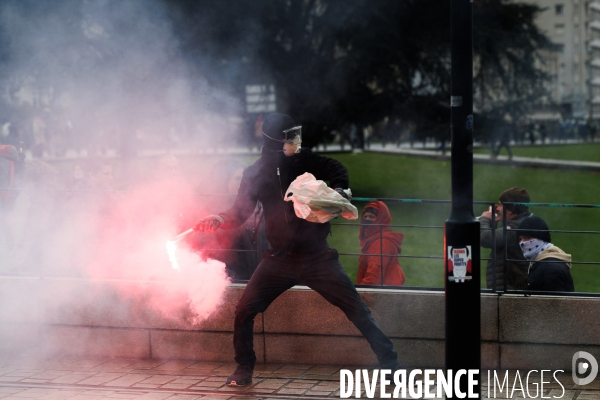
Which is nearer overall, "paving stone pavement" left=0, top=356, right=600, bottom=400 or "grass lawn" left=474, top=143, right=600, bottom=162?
"paving stone pavement" left=0, top=356, right=600, bottom=400

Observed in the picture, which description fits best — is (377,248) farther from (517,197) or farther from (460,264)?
(460,264)

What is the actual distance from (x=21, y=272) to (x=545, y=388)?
175 inches

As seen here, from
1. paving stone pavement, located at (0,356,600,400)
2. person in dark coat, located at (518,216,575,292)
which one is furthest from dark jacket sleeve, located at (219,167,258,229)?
person in dark coat, located at (518,216,575,292)

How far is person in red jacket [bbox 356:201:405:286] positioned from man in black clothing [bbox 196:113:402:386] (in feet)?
4.43

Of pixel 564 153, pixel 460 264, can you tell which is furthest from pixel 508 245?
pixel 564 153

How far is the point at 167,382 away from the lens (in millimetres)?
6016

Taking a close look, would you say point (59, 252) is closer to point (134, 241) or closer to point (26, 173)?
point (134, 241)

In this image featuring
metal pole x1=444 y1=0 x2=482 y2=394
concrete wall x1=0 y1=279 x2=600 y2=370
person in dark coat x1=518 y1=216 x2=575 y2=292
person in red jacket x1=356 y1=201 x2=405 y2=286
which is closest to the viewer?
metal pole x1=444 y1=0 x2=482 y2=394

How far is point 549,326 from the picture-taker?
19.4 ft

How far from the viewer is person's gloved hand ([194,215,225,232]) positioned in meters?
5.62

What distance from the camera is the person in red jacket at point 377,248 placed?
691 cm

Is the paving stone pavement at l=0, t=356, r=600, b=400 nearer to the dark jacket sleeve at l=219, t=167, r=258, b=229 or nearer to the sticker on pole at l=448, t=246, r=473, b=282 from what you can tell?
the dark jacket sleeve at l=219, t=167, r=258, b=229

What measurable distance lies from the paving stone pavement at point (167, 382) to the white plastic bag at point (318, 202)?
122cm

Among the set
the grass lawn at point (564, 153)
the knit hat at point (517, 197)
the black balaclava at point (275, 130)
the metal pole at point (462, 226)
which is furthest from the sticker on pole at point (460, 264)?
the grass lawn at point (564, 153)
